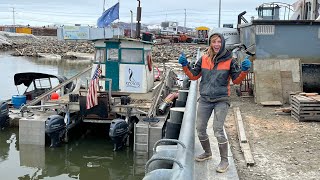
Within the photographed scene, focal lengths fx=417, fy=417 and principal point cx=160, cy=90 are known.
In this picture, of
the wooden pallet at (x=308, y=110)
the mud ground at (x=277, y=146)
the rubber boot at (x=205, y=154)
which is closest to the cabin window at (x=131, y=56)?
the mud ground at (x=277, y=146)

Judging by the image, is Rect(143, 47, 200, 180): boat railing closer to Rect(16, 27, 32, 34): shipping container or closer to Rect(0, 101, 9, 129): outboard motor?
Rect(0, 101, 9, 129): outboard motor

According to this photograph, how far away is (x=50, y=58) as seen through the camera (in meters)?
56.0

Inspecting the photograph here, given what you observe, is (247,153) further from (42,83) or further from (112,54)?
(42,83)

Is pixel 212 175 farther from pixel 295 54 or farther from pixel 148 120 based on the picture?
pixel 295 54

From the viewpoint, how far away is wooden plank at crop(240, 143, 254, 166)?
6868mm

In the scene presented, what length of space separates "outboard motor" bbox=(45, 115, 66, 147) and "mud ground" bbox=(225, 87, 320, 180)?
18.2ft

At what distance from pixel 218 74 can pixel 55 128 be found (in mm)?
8248

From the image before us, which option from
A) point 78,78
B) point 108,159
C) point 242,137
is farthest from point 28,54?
point 242,137

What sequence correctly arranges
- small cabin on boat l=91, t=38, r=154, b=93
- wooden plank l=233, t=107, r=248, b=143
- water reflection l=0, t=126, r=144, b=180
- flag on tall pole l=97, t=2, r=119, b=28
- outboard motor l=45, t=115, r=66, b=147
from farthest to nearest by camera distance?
flag on tall pole l=97, t=2, r=119, b=28 → small cabin on boat l=91, t=38, r=154, b=93 → outboard motor l=45, t=115, r=66, b=147 → water reflection l=0, t=126, r=144, b=180 → wooden plank l=233, t=107, r=248, b=143

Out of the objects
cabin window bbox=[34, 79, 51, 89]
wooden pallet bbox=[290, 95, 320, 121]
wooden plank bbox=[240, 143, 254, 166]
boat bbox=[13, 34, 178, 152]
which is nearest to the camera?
wooden plank bbox=[240, 143, 254, 166]

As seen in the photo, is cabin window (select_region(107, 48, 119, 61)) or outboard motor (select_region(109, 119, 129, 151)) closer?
outboard motor (select_region(109, 119, 129, 151))

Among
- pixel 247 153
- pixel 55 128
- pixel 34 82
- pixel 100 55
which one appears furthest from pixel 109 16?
pixel 247 153

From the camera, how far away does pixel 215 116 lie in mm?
6219

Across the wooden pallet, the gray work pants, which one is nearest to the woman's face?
the gray work pants
